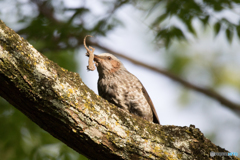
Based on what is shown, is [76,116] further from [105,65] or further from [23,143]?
[23,143]

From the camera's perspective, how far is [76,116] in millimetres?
2449

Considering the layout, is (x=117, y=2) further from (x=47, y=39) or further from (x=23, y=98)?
(x=23, y=98)

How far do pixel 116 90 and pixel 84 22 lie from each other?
5.20ft

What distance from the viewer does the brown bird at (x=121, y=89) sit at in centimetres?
410

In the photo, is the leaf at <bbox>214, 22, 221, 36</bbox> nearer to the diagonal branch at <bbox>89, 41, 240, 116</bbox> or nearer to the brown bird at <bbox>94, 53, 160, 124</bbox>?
the brown bird at <bbox>94, 53, 160, 124</bbox>

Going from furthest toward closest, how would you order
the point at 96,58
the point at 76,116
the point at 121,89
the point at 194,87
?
the point at 194,87 < the point at 96,58 < the point at 121,89 < the point at 76,116

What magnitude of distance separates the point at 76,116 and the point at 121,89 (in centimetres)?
180

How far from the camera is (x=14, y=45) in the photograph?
2.26 metres

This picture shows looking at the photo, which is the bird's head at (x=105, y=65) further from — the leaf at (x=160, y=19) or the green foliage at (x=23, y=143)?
the green foliage at (x=23, y=143)

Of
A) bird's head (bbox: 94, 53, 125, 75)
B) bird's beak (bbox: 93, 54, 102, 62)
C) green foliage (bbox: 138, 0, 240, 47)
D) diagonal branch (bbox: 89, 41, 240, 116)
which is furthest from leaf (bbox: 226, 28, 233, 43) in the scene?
diagonal branch (bbox: 89, 41, 240, 116)

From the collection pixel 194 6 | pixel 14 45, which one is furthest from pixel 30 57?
pixel 194 6

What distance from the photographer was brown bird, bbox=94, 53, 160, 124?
4102mm

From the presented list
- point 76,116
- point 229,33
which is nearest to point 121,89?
point 76,116

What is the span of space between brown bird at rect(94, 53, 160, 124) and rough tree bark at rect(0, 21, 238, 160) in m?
1.16
